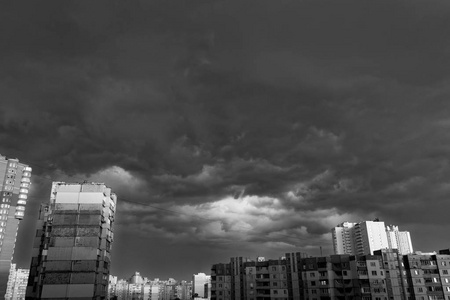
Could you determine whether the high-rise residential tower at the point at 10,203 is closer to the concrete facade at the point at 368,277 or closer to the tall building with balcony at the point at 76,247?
the tall building with balcony at the point at 76,247

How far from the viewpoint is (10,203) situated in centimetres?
18788

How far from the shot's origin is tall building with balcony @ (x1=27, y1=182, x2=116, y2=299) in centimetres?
9062

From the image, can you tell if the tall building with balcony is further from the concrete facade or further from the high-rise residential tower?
the high-rise residential tower

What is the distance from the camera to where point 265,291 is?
5418 inches

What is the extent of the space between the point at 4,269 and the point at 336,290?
16158 centimetres

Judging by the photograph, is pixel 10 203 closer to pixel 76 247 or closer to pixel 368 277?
pixel 76 247

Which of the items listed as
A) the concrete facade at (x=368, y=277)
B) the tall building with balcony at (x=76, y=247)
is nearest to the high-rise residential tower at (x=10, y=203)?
the tall building with balcony at (x=76, y=247)

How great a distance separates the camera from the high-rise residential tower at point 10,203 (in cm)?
18525

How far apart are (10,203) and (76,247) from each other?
12014 centimetres

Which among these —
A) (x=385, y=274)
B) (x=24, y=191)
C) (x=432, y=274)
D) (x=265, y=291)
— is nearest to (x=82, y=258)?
(x=265, y=291)

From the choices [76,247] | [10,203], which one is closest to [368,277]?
[76,247]

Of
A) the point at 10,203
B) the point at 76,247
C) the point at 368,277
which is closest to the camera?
the point at 76,247

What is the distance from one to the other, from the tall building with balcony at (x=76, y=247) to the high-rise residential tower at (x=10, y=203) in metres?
101

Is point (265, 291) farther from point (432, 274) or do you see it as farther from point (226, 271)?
point (432, 274)
